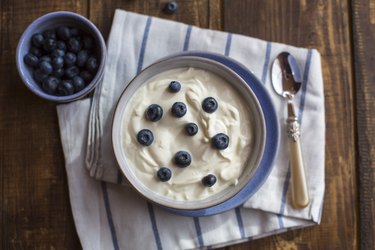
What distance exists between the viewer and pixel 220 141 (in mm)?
1022

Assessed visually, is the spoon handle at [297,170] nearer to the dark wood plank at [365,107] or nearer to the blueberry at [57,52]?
the dark wood plank at [365,107]

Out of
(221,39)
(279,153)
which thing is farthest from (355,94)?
(221,39)

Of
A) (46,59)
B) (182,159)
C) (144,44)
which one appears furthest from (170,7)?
(182,159)

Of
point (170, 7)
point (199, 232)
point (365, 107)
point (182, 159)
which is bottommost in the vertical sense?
point (199, 232)

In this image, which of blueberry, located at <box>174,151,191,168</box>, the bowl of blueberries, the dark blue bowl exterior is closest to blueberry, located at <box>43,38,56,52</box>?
the bowl of blueberries

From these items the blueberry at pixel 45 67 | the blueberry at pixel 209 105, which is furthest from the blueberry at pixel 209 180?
the blueberry at pixel 45 67

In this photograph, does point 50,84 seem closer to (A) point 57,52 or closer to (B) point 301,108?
(A) point 57,52

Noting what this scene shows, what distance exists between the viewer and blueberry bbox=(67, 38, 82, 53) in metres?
1.19

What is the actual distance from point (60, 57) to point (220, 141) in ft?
1.46

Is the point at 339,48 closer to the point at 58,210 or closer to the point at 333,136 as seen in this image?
the point at 333,136

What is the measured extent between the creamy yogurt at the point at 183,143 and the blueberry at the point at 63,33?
0.27m

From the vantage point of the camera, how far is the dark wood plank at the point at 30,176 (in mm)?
1223

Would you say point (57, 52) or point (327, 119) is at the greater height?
point (57, 52)

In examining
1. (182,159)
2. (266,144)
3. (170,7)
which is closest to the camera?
(182,159)
